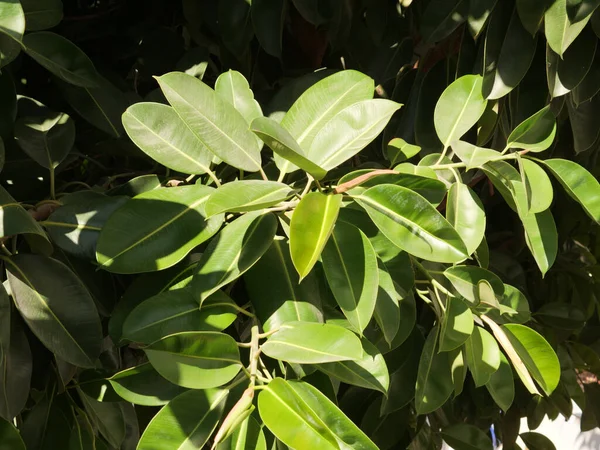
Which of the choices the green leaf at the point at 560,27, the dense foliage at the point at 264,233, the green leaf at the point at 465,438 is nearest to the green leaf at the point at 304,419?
the dense foliage at the point at 264,233

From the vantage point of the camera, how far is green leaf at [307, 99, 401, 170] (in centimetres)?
63

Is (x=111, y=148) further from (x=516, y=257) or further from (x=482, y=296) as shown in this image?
(x=516, y=257)

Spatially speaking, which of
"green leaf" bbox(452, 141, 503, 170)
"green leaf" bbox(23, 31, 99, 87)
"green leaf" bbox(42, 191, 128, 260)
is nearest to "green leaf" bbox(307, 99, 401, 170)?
"green leaf" bbox(452, 141, 503, 170)

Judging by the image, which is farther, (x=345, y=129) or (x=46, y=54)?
(x=46, y=54)

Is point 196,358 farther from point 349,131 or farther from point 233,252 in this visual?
point 349,131

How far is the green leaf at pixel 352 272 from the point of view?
0.57 m

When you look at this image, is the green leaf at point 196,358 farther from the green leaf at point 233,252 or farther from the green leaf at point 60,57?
the green leaf at point 60,57

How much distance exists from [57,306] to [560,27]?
24.0 inches

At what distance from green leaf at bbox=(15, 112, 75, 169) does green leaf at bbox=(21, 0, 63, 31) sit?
102mm

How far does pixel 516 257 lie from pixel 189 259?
926 mm

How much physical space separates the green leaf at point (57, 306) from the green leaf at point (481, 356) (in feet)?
1.16

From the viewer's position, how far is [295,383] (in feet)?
1.78

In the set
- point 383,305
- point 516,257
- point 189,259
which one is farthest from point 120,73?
point 516,257

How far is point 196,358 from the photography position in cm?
56
